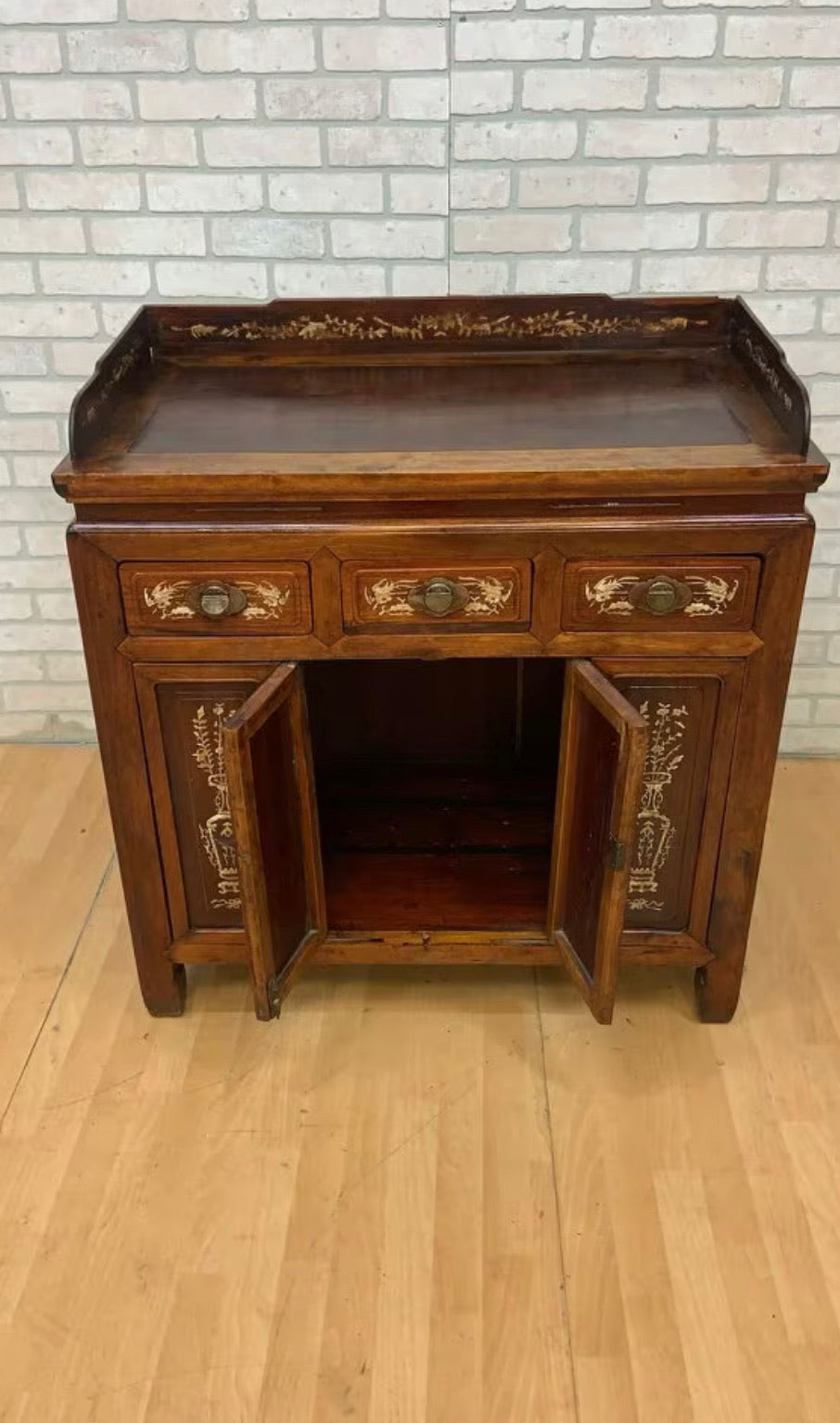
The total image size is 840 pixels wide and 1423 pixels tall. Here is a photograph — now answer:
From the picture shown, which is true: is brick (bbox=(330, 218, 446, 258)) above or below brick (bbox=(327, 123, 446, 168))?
below

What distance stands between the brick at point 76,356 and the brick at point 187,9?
55cm

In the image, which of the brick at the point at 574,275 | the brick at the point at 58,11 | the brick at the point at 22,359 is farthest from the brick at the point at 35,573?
the brick at the point at 574,275

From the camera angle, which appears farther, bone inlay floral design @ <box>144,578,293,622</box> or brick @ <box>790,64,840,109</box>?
brick @ <box>790,64,840,109</box>

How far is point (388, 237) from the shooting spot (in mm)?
2213

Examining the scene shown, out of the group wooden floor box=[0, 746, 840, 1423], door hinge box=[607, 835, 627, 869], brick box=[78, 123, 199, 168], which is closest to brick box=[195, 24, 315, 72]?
brick box=[78, 123, 199, 168]

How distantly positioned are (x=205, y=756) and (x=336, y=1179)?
62 centimetres

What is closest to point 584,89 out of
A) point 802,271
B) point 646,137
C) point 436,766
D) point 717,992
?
point 646,137

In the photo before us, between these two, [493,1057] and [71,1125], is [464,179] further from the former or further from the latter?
[71,1125]

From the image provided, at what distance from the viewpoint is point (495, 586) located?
167 centimetres

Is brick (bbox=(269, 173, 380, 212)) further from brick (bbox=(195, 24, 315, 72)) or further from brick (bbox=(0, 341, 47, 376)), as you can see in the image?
brick (bbox=(0, 341, 47, 376))

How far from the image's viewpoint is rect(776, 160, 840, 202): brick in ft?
7.00

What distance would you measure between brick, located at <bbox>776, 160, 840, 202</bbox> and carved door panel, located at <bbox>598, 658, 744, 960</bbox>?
0.96 meters

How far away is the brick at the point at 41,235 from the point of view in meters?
2.23

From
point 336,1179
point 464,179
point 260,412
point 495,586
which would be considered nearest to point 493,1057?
point 336,1179
